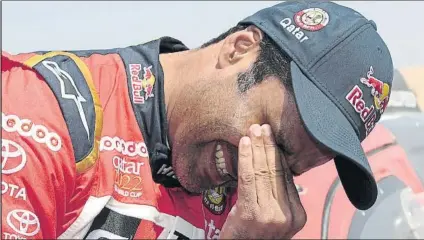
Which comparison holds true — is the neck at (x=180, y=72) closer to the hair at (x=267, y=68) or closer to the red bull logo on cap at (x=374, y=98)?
the hair at (x=267, y=68)

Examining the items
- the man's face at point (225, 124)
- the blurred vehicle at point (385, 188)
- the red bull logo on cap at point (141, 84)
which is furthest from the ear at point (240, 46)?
the blurred vehicle at point (385, 188)

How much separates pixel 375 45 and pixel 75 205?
1.46 feet

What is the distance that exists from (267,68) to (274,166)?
132 millimetres

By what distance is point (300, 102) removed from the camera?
35.6 inches

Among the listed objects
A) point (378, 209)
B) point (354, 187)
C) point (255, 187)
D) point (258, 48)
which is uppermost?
point (258, 48)

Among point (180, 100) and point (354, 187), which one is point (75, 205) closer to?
point (180, 100)

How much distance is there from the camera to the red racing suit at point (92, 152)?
2.72 feet

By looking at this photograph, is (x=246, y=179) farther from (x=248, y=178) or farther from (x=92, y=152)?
(x=92, y=152)

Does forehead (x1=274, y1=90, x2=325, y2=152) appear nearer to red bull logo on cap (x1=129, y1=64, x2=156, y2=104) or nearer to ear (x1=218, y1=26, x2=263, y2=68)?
ear (x1=218, y1=26, x2=263, y2=68)

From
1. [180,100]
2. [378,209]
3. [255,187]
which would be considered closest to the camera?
[255,187]

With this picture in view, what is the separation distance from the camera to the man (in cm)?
86

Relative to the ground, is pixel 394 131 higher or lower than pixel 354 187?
lower

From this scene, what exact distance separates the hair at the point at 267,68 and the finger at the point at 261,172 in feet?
0.26

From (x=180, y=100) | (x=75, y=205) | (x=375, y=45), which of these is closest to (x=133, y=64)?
(x=180, y=100)
